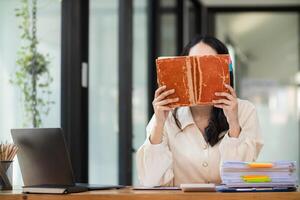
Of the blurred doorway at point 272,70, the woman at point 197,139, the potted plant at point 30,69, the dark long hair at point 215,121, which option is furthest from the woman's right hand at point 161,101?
the blurred doorway at point 272,70

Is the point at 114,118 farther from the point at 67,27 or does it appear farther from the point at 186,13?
the point at 186,13

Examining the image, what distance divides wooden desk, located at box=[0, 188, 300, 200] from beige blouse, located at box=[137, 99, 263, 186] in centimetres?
34

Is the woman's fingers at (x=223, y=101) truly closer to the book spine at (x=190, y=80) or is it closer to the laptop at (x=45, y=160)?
the book spine at (x=190, y=80)

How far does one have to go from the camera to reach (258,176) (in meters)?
1.91

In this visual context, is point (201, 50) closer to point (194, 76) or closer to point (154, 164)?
point (194, 76)

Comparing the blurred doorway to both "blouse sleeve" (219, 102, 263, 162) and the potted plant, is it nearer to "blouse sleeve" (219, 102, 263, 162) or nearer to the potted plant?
the potted plant

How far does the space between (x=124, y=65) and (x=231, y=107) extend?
2.11m

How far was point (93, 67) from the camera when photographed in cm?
384

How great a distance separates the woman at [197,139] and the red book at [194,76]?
0.18 feet

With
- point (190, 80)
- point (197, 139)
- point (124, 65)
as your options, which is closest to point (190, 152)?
point (197, 139)

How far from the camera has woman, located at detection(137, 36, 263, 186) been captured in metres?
2.25

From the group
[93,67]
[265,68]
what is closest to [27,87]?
[93,67]

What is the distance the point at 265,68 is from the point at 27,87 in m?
4.40

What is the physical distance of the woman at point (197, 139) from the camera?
2248mm
